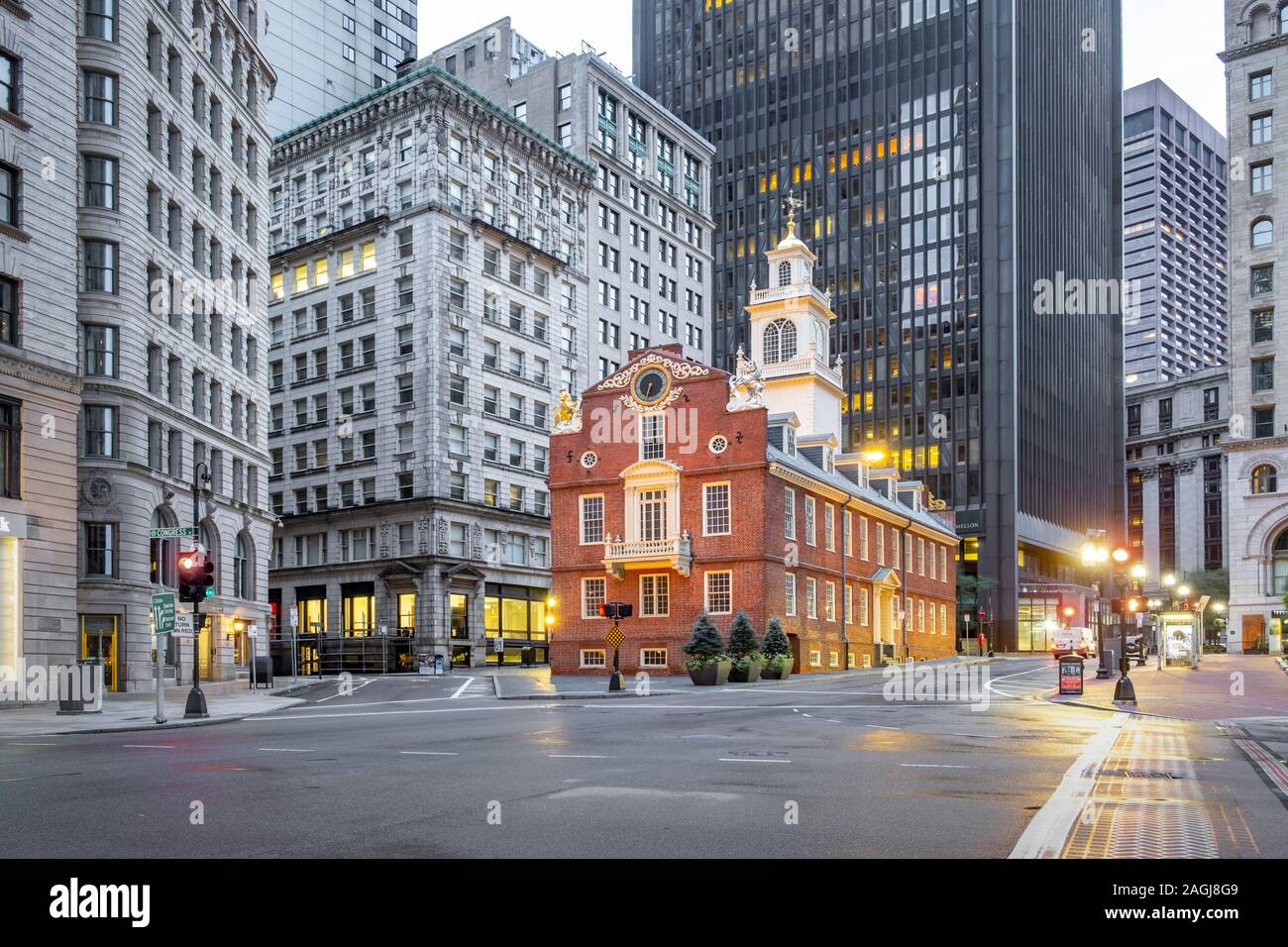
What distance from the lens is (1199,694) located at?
3519cm

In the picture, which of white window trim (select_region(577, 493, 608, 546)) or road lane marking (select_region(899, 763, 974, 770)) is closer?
road lane marking (select_region(899, 763, 974, 770))

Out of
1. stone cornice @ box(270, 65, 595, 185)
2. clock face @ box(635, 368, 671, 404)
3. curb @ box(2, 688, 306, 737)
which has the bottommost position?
curb @ box(2, 688, 306, 737)

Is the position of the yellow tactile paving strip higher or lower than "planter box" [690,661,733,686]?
higher

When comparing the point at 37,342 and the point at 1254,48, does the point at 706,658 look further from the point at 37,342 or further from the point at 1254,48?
the point at 1254,48

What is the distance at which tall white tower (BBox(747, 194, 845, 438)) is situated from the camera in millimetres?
69312

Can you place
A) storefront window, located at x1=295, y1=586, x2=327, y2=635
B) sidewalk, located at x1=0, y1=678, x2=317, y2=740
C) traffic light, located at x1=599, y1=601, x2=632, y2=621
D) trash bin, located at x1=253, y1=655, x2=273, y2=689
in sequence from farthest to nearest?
storefront window, located at x1=295, y1=586, x2=327, y2=635 → trash bin, located at x1=253, y1=655, x2=273, y2=689 → traffic light, located at x1=599, y1=601, x2=632, y2=621 → sidewalk, located at x1=0, y1=678, x2=317, y2=740

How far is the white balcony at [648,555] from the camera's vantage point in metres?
54.0

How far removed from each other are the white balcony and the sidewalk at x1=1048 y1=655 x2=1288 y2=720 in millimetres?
18087

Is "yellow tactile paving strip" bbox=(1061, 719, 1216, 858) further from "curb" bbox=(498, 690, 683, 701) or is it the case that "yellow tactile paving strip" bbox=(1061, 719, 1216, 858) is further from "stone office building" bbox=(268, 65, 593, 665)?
"stone office building" bbox=(268, 65, 593, 665)

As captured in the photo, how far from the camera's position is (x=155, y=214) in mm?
45250

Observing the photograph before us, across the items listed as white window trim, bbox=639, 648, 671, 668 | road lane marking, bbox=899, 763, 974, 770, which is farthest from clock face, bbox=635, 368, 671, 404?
road lane marking, bbox=899, 763, 974, 770

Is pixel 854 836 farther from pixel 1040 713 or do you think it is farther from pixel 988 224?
pixel 988 224

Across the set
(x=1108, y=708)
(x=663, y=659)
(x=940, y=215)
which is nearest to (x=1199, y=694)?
(x=1108, y=708)

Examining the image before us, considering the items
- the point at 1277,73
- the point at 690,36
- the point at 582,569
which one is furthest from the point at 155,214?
the point at 690,36
